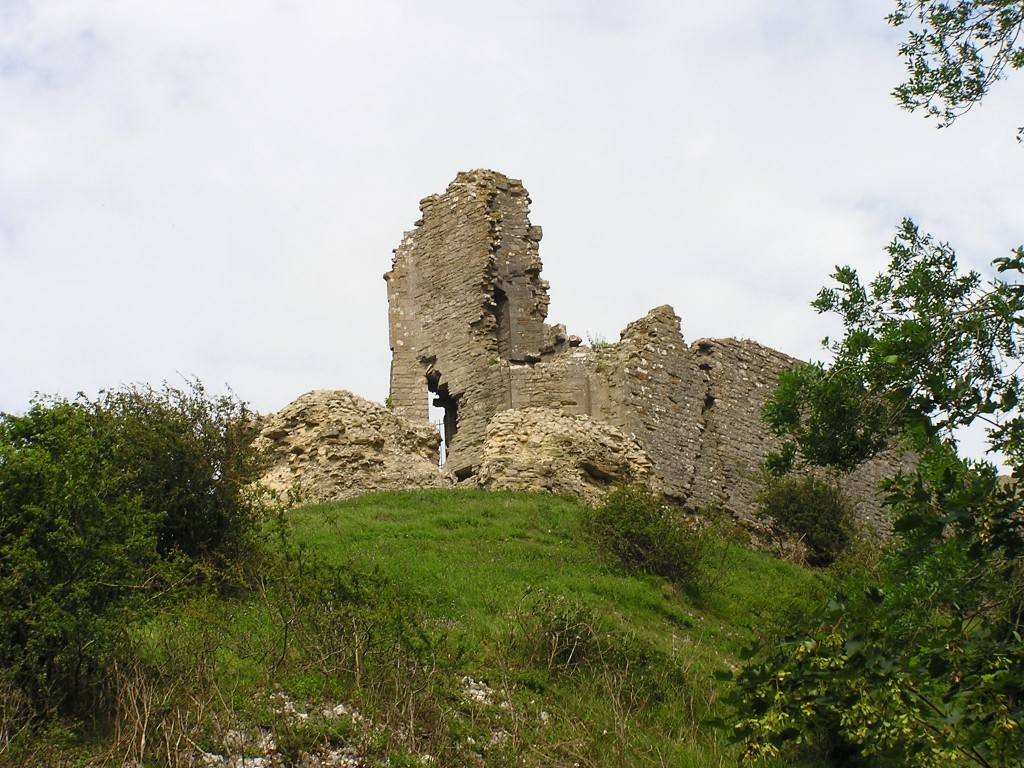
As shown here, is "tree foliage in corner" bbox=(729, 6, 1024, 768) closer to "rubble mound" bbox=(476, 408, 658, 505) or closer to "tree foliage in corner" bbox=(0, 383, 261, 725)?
"tree foliage in corner" bbox=(0, 383, 261, 725)

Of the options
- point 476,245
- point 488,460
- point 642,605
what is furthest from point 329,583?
point 476,245

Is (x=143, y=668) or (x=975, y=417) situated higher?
(x=975, y=417)

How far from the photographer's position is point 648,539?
18.7 metres

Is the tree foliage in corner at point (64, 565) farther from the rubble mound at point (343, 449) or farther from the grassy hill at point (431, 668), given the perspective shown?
the rubble mound at point (343, 449)

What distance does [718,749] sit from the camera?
11883mm

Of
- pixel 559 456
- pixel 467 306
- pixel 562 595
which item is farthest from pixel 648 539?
pixel 467 306

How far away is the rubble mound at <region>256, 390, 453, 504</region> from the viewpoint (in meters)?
23.1

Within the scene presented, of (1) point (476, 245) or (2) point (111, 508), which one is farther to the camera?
(1) point (476, 245)

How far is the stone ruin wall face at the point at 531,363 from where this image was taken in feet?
81.7

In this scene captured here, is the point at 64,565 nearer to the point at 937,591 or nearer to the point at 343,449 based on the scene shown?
the point at 937,591

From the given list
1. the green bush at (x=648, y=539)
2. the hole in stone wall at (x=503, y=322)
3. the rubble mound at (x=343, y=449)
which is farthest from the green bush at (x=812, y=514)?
the rubble mound at (x=343, y=449)

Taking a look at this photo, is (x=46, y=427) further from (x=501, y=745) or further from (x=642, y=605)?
(x=642, y=605)

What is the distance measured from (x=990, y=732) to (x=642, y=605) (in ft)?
31.8

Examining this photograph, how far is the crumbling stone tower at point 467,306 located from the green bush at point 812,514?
15.8 feet
